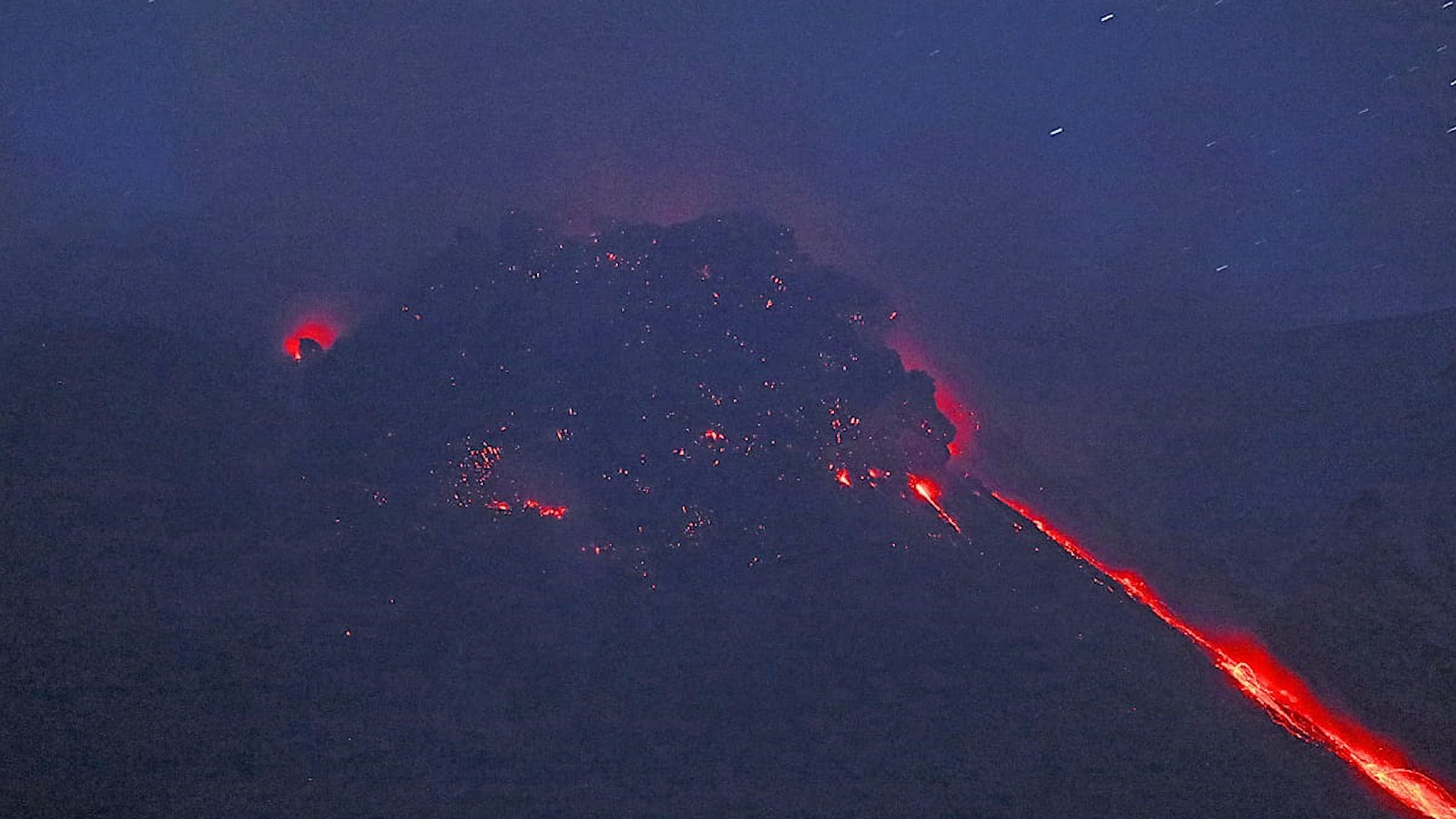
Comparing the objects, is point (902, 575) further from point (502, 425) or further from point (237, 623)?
point (237, 623)

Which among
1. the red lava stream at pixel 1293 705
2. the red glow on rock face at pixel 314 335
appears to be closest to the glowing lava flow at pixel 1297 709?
the red lava stream at pixel 1293 705

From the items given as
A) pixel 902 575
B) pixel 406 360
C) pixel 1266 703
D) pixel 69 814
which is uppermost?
pixel 406 360

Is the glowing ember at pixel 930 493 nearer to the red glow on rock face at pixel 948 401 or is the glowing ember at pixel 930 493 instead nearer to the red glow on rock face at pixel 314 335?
the red glow on rock face at pixel 948 401

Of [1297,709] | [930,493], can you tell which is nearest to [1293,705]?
[1297,709]

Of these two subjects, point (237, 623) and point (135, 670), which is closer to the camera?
point (135, 670)

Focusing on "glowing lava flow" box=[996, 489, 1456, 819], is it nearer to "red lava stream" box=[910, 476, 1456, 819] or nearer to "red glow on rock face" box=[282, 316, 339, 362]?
"red lava stream" box=[910, 476, 1456, 819]

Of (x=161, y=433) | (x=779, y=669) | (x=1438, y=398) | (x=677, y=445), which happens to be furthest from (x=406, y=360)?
(x=1438, y=398)

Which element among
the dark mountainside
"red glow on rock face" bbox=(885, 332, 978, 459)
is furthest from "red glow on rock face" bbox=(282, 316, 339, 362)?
"red glow on rock face" bbox=(885, 332, 978, 459)
